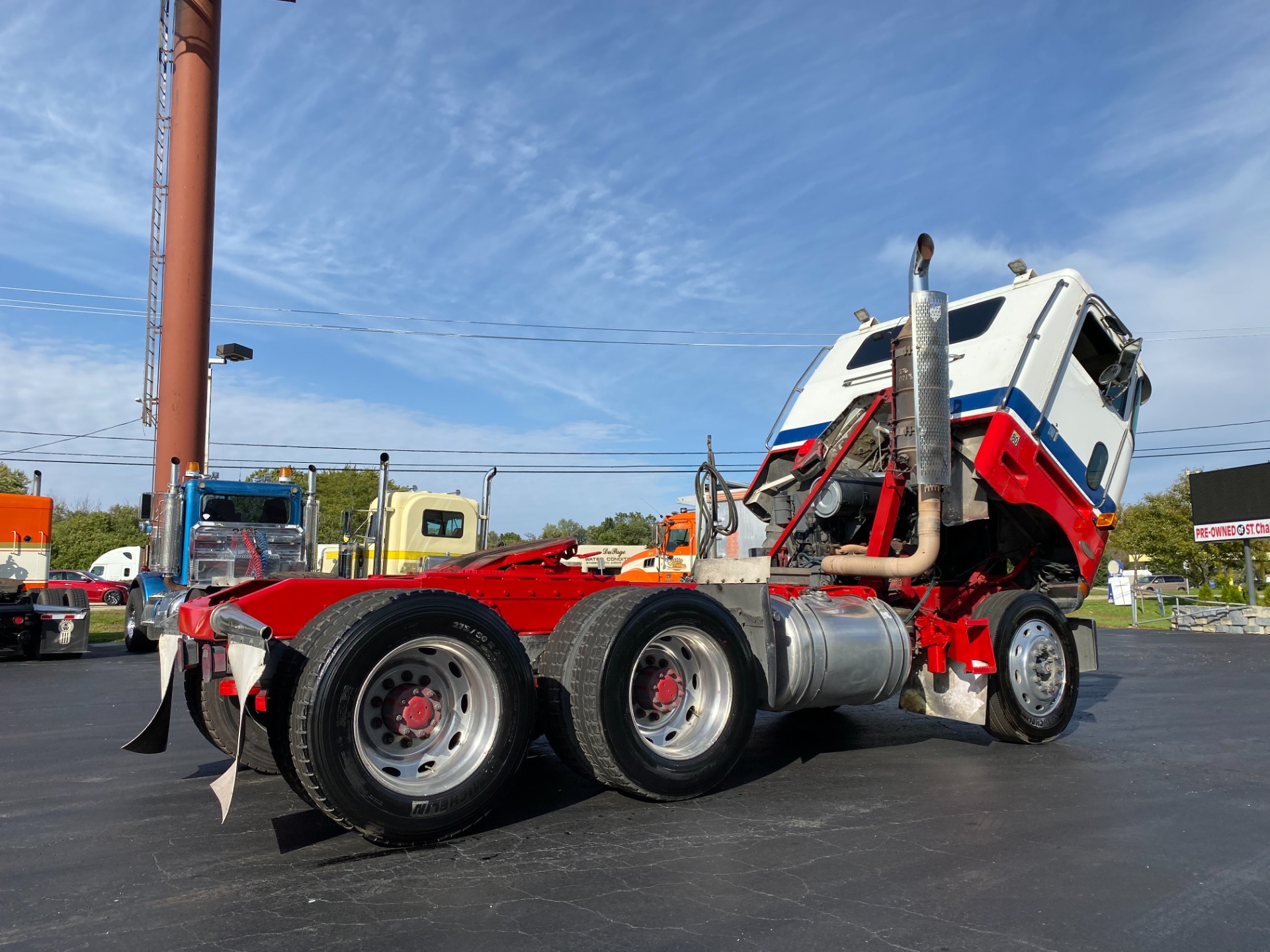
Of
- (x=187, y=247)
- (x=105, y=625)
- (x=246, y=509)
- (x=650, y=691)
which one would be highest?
(x=187, y=247)

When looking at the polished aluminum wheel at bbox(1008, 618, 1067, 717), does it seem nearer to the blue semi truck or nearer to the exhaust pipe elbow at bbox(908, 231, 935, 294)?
the exhaust pipe elbow at bbox(908, 231, 935, 294)

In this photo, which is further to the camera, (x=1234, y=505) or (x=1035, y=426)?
(x=1234, y=505)

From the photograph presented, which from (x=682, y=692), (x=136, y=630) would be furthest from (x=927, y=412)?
(x=136, y=630)

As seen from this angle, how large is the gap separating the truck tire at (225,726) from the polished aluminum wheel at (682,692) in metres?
2.30

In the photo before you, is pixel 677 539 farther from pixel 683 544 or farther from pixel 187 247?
pixel 187 247

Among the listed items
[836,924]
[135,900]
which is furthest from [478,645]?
[836,924]

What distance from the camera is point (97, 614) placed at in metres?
28.4

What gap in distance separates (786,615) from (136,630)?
1510cm

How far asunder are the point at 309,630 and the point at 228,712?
1.81 metres

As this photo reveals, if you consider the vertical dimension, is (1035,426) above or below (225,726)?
above

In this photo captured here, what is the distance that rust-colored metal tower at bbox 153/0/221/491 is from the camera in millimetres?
22734

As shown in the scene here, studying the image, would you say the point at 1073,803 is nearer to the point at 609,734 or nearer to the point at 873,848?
the point at 873,848

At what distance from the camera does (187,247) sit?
22.8 m

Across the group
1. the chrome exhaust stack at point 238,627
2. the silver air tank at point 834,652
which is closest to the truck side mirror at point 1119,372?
the silver air tank at point 834,652
